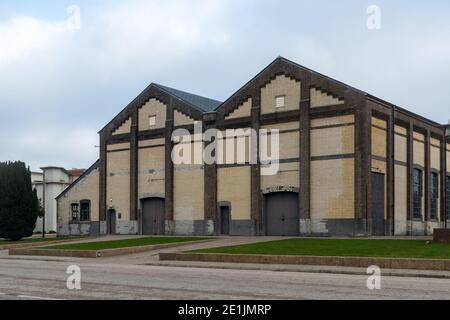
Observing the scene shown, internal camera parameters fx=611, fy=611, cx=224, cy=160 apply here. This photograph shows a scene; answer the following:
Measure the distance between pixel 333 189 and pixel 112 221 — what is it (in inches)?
808

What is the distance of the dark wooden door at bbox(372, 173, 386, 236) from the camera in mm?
38938

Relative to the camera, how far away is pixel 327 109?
39250 mm

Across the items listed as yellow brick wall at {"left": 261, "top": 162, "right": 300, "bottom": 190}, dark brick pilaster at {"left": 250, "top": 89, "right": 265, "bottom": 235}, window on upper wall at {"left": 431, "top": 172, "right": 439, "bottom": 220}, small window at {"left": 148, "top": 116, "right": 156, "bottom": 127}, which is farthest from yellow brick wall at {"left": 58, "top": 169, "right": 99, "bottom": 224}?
window on upper wall at {"left": 431, "top": 172, "right": 439, "bottom": 220}

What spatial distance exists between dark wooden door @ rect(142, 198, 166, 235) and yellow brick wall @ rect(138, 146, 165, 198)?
718mm

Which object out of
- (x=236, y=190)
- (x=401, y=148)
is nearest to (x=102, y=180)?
(x=236, y=190)

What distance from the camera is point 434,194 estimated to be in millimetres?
48281

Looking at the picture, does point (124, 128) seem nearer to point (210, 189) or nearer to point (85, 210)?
point (85, 210)

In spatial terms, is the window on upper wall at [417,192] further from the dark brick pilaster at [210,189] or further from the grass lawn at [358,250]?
the grass lawn at [358,250]

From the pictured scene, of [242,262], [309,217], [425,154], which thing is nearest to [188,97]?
[309,217]

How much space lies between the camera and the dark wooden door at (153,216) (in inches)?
1889

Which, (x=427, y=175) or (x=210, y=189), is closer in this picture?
(x=210, y=189)

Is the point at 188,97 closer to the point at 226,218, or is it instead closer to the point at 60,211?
the point at 226,218

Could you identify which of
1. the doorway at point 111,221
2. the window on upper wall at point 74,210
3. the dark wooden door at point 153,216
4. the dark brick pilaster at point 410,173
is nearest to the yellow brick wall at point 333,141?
the dark brick pilaster at point 410,173
